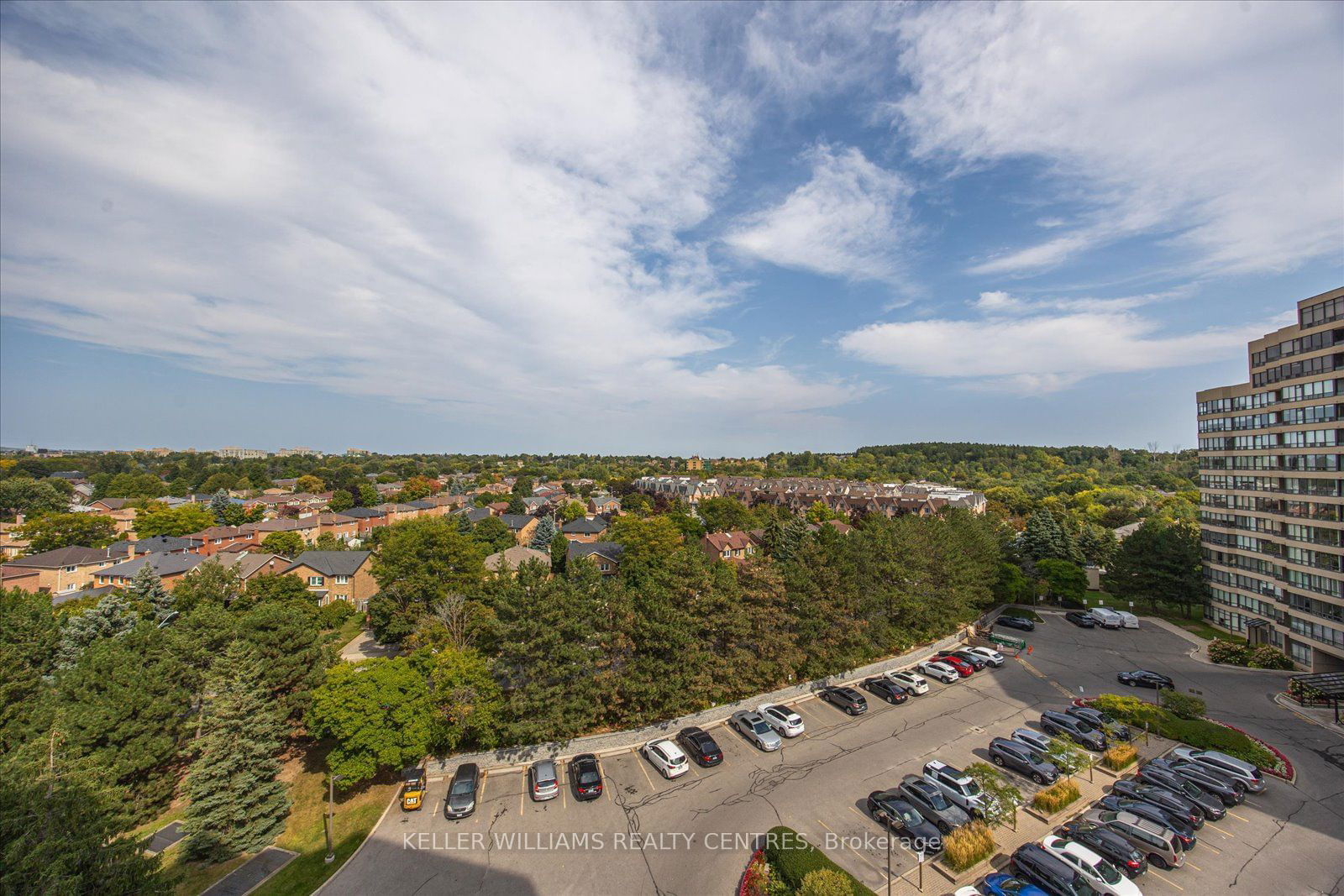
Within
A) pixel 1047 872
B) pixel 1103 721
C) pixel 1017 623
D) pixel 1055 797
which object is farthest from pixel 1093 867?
pixel 1017 623

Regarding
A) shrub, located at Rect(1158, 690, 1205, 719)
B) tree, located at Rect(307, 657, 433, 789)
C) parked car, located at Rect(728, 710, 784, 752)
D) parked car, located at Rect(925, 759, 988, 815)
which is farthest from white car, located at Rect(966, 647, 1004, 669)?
tree, located at Rect(307, 657, 433, 789)

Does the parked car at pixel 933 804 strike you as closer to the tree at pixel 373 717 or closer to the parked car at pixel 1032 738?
the parked car at pixel 1032 738

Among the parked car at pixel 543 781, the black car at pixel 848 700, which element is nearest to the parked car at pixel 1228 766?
the black car at pixel 848 700

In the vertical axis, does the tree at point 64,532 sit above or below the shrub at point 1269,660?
above

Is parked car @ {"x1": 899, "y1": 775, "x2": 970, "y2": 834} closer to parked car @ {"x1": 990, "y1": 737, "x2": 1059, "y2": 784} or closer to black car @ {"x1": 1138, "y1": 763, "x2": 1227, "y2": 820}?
parked car @ {"x1": 990, "y1": 737, "x2": 1059, "y2": 784}

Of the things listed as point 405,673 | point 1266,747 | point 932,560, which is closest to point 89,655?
point 405,673

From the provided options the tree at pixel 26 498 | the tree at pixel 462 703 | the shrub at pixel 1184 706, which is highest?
the tree at pixel 26 498

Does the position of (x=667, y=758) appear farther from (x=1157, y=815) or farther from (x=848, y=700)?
(x=1157, y=815)
